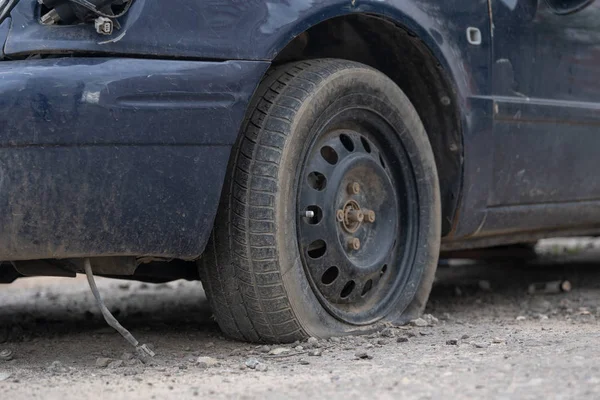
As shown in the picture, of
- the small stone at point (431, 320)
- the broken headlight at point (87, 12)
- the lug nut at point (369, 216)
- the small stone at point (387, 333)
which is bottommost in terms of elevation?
the small stone at point (431, 320)

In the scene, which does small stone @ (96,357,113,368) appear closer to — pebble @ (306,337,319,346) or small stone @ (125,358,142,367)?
small stone @ (125,358,142,367)

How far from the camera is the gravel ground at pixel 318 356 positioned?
247 centimetres

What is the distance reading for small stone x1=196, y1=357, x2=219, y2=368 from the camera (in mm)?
2917

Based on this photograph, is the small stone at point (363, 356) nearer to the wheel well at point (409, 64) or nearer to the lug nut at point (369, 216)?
the lug nut at point (369, 216)

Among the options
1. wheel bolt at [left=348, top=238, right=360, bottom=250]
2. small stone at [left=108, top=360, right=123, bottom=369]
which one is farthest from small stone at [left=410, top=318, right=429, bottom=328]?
small stone at [left=108, top=360, right=123, bottom=369]

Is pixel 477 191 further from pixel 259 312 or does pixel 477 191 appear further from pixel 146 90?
pixel 146 90

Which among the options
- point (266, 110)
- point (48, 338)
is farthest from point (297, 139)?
point (48, 338)

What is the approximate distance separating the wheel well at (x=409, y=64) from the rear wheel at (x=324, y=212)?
0.16 m

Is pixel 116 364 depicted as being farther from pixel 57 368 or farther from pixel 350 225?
pixel 350 225

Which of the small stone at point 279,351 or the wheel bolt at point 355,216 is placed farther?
the wheel bolt at point 355,216

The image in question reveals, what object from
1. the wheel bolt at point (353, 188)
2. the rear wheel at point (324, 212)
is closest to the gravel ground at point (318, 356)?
the rear wheel at point (324, 212)

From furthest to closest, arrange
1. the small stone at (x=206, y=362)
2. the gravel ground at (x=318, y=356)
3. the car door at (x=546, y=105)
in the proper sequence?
the car door at (x=546, y=105), the small stone at (x=206, y=362), the gravel ground at (x=318, y=356)

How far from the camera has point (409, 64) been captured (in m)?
3.72

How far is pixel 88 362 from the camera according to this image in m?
3.07
